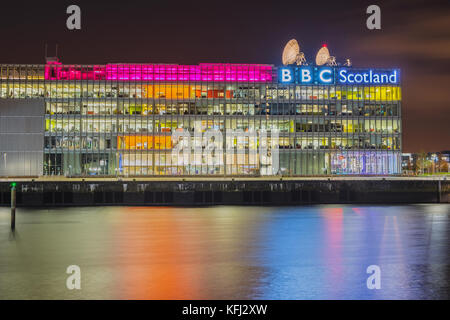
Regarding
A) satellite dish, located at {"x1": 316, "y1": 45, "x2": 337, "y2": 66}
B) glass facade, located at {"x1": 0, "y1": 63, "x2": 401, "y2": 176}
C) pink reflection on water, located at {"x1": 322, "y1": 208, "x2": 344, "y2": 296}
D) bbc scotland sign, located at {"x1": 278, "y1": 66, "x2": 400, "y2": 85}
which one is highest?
satellite dish, located at {"x1": 316, "y1": 45, "x2": 337, "y2": 66}

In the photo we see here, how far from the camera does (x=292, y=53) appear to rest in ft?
459

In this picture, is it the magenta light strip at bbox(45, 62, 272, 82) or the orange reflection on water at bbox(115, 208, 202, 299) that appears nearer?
the orange reflection on water at bbox(115, 208, 202, 299)

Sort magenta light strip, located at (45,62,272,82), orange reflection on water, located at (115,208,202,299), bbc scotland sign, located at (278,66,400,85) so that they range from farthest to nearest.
→ bbc scotland sign, located at (278,66,400,85) → magenta light strip, located at (45,62,272,82) → orange reflection on water, located at (115,208,202,299)

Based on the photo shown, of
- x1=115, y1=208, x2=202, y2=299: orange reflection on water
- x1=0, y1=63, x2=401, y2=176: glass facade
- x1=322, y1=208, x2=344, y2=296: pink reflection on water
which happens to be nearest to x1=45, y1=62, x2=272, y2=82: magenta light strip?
x1=0, y1=63, x2=401, y2=176: glass facade

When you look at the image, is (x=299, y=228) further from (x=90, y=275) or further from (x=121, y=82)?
(x=121, y=82)

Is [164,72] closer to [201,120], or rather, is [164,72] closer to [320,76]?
[201,120]

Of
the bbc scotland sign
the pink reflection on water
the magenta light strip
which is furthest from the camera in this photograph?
the bbc scotland sign

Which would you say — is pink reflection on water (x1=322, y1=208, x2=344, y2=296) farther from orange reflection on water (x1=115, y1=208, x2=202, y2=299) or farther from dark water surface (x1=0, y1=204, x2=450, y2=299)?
orange reflection on water (x1=115, y1=208, x2=202, y2=299)

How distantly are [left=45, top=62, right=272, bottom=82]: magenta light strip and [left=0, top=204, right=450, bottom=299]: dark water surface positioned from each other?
345ft

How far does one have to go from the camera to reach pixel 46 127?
5418 inches

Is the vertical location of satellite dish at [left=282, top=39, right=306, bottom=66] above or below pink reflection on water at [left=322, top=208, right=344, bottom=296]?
above

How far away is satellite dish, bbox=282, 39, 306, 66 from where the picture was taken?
139875 mm
